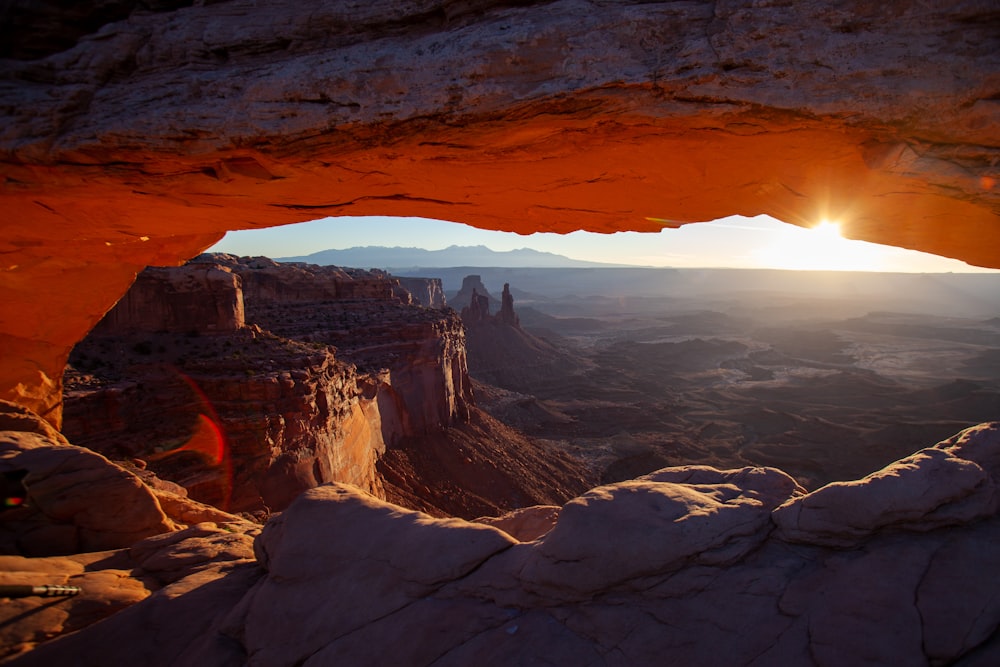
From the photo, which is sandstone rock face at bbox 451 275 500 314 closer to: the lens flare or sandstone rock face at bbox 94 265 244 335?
sandstone rock face at bbox 94 265 244 335

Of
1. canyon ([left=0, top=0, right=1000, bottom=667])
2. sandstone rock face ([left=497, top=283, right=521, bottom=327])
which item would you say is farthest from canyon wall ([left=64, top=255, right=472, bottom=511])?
sandstone rock face ([left=497, top=283, right=521, bottom=327])

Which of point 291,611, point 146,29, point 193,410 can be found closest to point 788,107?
point 291,611

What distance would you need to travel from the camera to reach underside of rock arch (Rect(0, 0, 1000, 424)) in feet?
13.0

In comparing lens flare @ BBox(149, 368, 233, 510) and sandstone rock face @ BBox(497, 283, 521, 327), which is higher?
sandstone rock face @ BBox(497, 283, 521, 327)

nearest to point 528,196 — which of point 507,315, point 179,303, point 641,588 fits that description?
point 641,588

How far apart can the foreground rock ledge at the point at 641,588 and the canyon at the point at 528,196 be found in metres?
0.02

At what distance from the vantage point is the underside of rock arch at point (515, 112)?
3.95m

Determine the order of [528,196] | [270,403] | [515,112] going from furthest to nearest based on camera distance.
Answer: [270,403], [528,196], [515,112]

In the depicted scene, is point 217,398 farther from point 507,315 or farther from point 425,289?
point 425,289

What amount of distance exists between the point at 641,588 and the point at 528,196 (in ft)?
15.0

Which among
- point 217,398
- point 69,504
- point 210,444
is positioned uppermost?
point 69,504

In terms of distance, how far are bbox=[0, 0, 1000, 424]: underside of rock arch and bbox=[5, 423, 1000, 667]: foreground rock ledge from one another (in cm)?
286

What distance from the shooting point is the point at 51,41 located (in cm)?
527

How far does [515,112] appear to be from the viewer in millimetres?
4492
